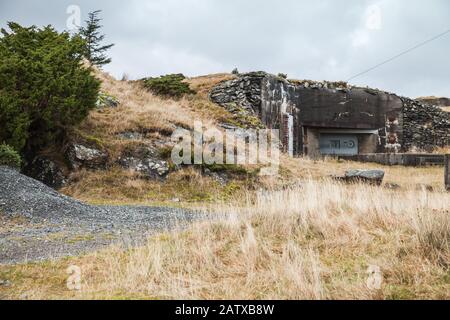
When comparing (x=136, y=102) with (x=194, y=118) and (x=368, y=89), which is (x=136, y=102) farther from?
(x=368, y=89)

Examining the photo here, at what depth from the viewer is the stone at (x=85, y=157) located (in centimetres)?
1348

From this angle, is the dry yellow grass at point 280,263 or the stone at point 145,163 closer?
the dry yellow grass at point 280,263

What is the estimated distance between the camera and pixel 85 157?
537 inches

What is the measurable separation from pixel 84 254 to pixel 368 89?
24856 mm

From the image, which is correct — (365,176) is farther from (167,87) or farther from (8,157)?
(167,87)

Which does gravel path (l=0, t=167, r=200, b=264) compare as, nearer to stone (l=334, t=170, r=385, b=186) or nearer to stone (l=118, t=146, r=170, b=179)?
stone (l=118, t=146, r=170, b=179)

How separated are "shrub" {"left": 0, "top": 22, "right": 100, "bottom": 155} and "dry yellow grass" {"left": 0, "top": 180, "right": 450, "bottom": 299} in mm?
6901

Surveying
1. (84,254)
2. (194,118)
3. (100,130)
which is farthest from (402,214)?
(194,118)

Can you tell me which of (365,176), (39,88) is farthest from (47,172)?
(365,176)

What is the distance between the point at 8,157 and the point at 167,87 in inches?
555

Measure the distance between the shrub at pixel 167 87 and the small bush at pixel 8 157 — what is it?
1306cm

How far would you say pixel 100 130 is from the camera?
15.5 m

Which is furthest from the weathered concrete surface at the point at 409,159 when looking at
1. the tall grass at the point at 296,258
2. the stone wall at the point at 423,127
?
the tall grass at the point at 296,258

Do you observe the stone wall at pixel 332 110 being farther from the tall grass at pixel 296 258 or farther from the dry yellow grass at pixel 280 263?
the dry yellow grass at pixel 280 263
